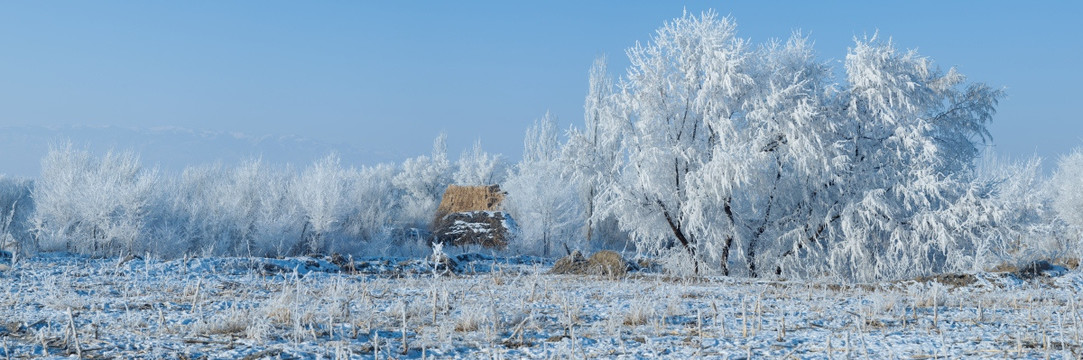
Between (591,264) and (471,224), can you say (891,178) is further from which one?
(471,224)

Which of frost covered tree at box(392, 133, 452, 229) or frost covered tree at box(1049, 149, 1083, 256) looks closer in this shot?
frost covered tree at box(1049, 149, 1083, 256)

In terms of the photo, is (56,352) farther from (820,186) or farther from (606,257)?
(820,186)

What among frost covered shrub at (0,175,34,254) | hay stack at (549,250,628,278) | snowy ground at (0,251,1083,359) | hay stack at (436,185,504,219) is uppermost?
hay stack at (436,185,504,219)

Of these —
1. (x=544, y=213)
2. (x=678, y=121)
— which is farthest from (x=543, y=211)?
(x=678, y=121)

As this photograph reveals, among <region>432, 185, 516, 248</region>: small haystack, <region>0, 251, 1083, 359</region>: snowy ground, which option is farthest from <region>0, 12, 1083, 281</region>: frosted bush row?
<region>432, 185, 516, 248</region>: small haystack

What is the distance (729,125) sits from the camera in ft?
49.3

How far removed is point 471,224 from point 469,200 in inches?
186

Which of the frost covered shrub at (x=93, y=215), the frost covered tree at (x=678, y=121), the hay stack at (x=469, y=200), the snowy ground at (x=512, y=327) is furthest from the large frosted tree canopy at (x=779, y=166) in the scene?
the hay stack at (x=469, y=200)

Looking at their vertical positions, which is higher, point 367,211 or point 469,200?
point 469,200

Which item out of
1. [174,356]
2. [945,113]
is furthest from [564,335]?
[945,113]

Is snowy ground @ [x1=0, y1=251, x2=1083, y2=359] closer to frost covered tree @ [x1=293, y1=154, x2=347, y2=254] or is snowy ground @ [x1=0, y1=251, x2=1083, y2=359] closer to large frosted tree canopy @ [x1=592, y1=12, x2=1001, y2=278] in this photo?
large frosted tree canopy @ [x1=592, y1=12, x2=1001, y2=278]

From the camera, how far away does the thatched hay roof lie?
113ft

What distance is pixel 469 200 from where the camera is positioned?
35156 mm

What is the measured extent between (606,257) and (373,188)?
29.7 m
